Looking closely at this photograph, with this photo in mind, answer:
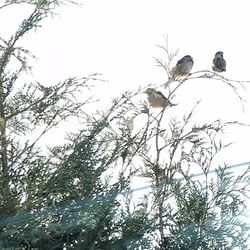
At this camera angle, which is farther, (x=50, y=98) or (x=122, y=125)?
(x=122, y=125)

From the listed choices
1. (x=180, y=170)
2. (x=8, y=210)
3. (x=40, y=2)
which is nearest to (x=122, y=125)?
(x=180, y=170)

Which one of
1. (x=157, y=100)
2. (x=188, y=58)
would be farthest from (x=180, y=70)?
(x=188, y=58)

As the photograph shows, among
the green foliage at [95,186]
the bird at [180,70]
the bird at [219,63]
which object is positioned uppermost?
the bird at [219,63]

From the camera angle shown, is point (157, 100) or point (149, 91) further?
point (157, 100)

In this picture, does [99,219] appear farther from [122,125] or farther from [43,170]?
[122,125]

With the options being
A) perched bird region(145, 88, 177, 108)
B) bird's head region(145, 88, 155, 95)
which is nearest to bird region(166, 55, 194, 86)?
perched bird region(145, 88, 177, 108)

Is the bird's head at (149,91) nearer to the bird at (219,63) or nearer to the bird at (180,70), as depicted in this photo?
the bird at (180,70)

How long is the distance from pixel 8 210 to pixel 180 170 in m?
1.20

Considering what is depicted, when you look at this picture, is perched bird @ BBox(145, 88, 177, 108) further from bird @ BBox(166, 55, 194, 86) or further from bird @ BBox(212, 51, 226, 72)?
bird @ BBox(212, 51, 226, 72)

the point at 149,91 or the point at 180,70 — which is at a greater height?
the point at 180,70

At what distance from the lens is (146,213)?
9.00ft

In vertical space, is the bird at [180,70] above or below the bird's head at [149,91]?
above

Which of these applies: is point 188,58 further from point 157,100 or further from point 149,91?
point 149,91

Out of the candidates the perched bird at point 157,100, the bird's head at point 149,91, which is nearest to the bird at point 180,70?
the perched bird at point 157,100
